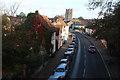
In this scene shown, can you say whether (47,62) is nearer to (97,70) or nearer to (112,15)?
(97,70)

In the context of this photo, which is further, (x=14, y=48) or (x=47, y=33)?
(x=47, y=33)

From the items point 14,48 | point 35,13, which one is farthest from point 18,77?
point 35,13

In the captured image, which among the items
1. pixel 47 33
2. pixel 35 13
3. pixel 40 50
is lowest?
pixel 40 50

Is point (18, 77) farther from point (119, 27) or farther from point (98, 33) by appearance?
point (98, 33)

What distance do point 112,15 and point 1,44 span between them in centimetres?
1330

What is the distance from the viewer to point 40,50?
34969mm

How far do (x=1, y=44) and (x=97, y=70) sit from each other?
1384cm

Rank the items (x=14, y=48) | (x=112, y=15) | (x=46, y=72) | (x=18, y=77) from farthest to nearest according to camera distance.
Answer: (x=46, y=72) → (x=112, y=15) → (x=14, y=48) → (x=18, y=77)

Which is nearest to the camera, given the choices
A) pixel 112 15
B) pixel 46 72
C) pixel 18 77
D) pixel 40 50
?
pixel 18 77

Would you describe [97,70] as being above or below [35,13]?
below

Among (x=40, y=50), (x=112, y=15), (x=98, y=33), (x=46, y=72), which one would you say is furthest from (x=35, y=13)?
(x=112, y=15)

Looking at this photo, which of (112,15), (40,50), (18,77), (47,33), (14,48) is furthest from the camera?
(47,33)

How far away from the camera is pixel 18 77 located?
22531mm

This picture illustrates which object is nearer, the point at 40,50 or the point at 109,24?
the point at 109,24
